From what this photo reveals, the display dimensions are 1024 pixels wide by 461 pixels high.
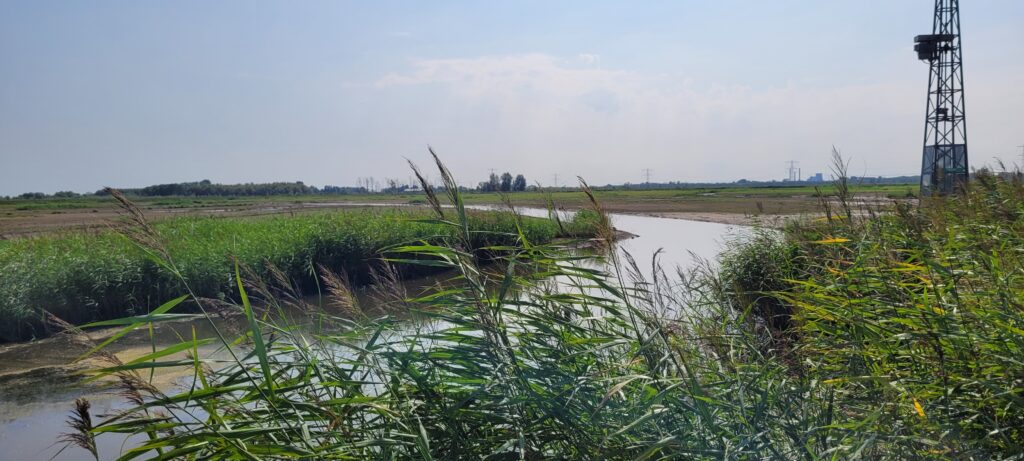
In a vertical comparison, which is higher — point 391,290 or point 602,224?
point 602,224

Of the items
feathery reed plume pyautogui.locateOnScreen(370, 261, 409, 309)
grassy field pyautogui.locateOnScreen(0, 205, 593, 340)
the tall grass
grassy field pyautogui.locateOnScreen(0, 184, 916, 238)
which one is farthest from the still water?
the tall grass

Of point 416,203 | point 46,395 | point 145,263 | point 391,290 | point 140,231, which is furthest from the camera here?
point 416,203

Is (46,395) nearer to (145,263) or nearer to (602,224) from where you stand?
(145,263)

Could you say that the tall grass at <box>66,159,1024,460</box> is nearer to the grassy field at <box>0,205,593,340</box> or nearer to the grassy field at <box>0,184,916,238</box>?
the grassy field at <box>0,184,916,238</box>

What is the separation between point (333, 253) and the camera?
15.7 m

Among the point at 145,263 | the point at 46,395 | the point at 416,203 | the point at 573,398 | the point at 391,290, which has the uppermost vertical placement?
the point at 416,203

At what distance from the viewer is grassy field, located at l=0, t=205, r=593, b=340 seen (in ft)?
37.3

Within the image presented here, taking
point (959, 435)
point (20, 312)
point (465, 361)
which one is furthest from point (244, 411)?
point (20, 312)

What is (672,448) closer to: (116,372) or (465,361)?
(465,361)

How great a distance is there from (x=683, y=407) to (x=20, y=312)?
1198 centimetres

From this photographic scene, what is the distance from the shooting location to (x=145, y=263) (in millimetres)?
12820

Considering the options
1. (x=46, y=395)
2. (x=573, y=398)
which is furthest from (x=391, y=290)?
(x=46, y=395)

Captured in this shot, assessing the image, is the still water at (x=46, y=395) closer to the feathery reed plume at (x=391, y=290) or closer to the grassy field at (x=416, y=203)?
the feathery reed plume at (x=391, y=290)

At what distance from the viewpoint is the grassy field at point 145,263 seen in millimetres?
11359
